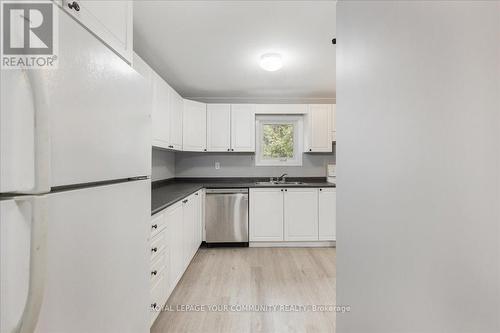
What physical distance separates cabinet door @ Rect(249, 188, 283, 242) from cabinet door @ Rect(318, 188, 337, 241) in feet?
1.93

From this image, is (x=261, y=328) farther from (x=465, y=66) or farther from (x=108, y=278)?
(x=465, y=66)

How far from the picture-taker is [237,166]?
13.8ft

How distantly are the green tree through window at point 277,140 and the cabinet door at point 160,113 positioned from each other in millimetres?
1818

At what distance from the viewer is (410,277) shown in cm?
62

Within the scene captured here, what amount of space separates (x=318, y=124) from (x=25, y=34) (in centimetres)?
377

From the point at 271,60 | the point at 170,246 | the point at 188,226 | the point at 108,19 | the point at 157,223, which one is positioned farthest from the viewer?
the point at 188,226

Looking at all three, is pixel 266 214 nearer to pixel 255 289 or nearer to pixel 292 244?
pixel 292 244

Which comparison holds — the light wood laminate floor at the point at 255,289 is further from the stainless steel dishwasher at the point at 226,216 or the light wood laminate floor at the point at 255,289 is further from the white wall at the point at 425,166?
the white wall at the point at 425,166

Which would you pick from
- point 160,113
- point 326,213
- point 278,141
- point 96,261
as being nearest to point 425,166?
point 96,261

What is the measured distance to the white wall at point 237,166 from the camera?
419cm

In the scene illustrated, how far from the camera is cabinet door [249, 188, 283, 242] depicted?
3537 millimetres

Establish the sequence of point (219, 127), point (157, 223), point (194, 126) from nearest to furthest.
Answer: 1. point (157, 223)
2. point (194, 126)
3. point (219, 127)

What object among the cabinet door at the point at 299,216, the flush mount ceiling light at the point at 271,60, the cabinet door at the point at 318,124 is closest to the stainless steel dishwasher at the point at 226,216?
the cabinet door at the point at 299,216

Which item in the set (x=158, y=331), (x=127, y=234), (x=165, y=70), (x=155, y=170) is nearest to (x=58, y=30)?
(x=127, y=234)
